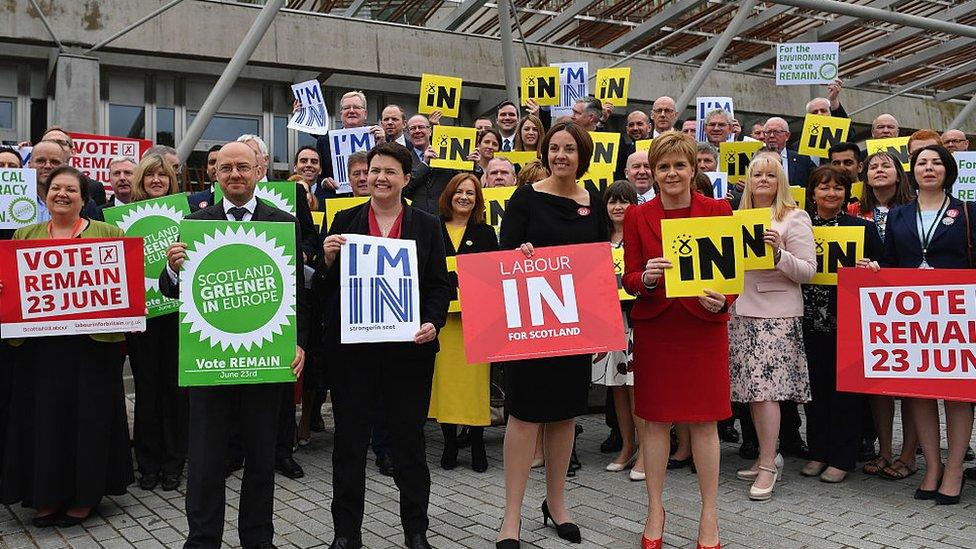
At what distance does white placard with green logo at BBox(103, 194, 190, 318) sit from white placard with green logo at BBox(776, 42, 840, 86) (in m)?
10.3

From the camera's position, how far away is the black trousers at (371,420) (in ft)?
14.1

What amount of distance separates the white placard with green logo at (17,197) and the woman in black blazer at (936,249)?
5990 mm

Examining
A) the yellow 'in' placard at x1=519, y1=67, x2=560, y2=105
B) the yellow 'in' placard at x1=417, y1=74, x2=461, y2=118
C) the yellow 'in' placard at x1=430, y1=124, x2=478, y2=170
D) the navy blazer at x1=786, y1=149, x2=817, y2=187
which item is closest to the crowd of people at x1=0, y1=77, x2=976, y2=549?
the navy blazer at x1=786, y1=149, x2=817, y2=187

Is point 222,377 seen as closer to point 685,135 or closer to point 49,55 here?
point 685,135

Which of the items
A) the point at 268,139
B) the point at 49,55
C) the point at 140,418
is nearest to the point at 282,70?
the point at 268,139

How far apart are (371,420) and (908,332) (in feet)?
11.4

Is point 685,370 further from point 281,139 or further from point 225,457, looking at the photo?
point 281,139

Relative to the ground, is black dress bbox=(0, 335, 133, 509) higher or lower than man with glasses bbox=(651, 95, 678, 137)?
lower

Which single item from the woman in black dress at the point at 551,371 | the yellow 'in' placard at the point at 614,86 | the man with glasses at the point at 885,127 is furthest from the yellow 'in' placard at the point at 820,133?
the woman in black dress at the point at 551,371

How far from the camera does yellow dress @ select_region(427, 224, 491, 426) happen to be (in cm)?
633

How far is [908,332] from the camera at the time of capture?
17.4 ft

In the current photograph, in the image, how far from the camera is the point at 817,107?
9.27m

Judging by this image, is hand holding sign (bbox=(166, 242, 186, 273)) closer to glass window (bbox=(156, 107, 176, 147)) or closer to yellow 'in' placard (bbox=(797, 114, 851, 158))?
yellow 'in' placard (bbox=(797, 114, 851, 158))

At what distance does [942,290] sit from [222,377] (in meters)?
4.37
